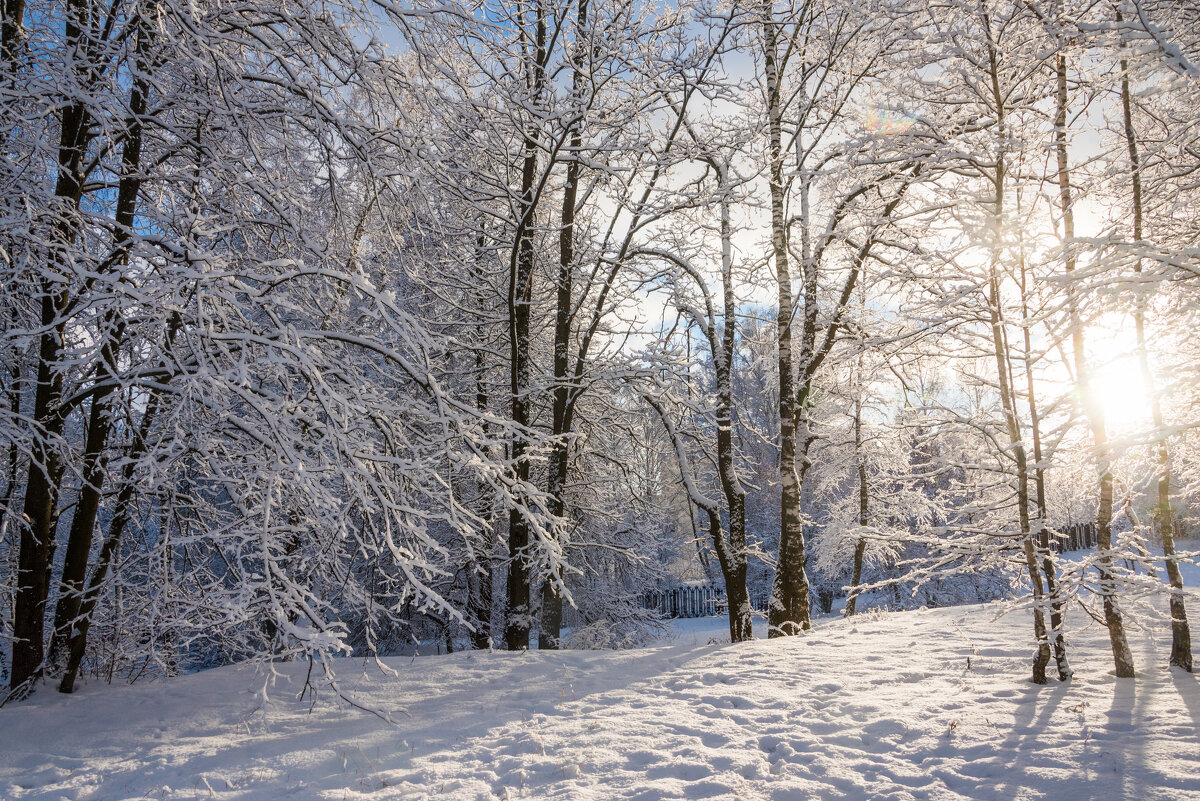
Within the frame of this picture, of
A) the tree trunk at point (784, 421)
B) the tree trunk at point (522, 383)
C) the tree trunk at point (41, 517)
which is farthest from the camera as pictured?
the tree trunk at point (784, 421)

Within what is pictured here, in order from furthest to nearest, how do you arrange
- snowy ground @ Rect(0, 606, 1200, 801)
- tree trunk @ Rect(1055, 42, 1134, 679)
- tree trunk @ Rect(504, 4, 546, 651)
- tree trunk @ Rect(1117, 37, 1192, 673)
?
tree trunk @ Rect(504, 4, 546, 651) → tree trunk @ Rect(1117, 37, 1192, 673) → tree trunk @ Rect(1055, 42, 1134, 679) → snowy ground @ Rect(0, 606, 1200, 801)

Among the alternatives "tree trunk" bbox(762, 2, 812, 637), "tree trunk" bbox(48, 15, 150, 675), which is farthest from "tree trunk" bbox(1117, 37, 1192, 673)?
"tree trunk" bbox(48, 15, 150, 675)

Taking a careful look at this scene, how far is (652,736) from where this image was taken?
4816mm

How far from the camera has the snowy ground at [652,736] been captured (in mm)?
3975

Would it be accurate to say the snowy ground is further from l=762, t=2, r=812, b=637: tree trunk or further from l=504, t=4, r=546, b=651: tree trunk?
l=762, t=2, r=812, b=637: tree trunk

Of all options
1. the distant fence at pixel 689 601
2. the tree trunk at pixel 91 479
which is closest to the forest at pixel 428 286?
the tree trunk at pixel 91 479

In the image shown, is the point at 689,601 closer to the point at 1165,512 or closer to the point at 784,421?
the point at 784,421

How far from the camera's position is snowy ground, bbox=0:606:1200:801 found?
156 inches

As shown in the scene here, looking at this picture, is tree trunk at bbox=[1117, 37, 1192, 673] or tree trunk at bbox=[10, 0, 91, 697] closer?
tree trunk at bbox=[10, 0, 91, 697]

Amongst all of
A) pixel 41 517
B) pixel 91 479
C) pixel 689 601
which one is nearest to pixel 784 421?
pixel 91 479

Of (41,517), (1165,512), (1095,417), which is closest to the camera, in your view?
(1095,417)

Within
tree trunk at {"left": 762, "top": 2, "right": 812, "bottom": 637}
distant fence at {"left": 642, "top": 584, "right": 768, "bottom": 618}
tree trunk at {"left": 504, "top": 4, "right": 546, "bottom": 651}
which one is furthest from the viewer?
distant fence at {"left": 642, "top": 584, "right": 768, "bottom": 618}

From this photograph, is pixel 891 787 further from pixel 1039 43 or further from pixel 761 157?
pixel 761 157

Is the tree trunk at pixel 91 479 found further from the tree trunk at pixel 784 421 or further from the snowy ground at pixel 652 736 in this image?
the tree trunk at pixel 784 421
